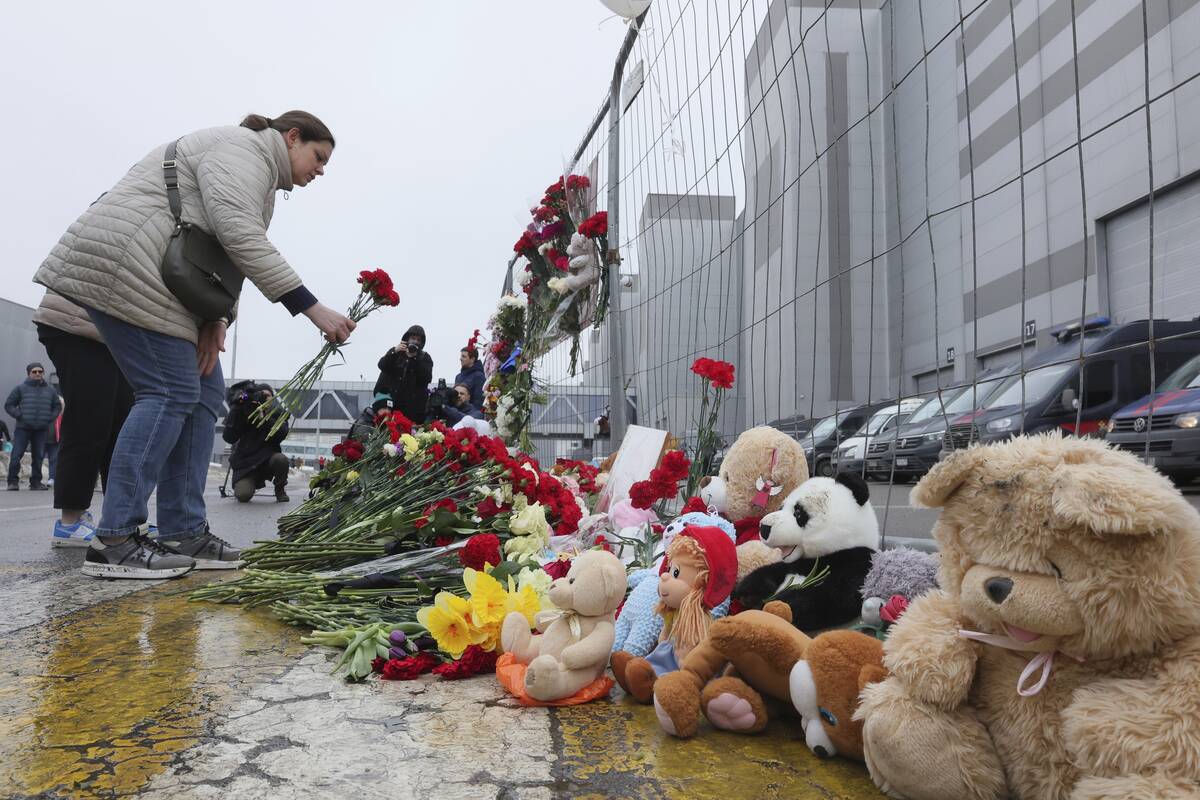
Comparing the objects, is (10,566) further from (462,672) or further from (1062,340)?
(1062,340)

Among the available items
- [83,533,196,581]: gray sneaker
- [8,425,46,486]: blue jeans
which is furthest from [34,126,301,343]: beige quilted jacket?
[8,425,46,486]: blue jeans

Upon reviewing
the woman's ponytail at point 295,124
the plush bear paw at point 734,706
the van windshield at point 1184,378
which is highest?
the woman's ponytail at point 295,124

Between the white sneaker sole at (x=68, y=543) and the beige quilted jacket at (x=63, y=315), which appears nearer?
the beige quilted jacket at (x=63, y=315)

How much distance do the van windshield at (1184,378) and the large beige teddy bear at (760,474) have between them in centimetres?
91

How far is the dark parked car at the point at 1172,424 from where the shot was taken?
1715 millimetres

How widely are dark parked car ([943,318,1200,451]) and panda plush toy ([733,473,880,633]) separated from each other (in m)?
0.31

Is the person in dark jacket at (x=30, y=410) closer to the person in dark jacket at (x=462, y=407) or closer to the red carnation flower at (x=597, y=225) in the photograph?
the person in dark jacket at (x=462, y=407)

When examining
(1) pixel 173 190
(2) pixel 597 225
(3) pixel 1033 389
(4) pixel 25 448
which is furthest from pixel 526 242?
→ (4) pixel 25 448

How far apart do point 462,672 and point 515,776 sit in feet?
2.19

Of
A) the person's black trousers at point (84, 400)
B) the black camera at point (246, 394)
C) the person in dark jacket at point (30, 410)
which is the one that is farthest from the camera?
the person in dark jacket at point (30, 410)

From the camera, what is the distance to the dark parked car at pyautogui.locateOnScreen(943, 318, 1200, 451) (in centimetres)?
166

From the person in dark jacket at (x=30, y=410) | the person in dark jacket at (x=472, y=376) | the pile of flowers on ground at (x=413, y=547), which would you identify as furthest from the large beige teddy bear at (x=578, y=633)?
the person in dark jacket at (x=30, y=410)

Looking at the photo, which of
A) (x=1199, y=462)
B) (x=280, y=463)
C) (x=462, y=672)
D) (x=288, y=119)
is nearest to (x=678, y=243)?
(x=288, y=119)

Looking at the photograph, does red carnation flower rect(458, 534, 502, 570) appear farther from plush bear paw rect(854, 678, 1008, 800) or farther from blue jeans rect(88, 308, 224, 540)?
blue jeans rect(88, 308, 224, 540)
